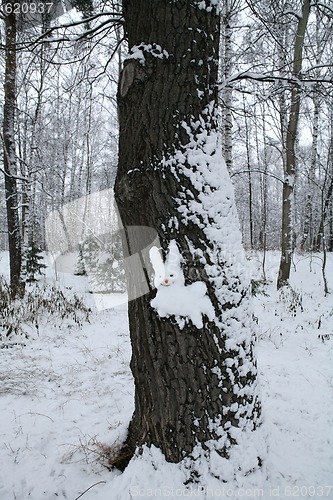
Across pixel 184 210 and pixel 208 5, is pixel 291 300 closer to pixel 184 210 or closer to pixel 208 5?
pixel 184 210

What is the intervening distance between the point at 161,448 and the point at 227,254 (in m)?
1.20

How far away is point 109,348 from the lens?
3.88m

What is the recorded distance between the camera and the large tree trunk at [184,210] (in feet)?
4.92

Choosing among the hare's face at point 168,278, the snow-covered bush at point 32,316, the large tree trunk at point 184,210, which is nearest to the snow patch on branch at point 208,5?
the large tree trunk at point 184,210

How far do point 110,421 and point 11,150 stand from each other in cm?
681

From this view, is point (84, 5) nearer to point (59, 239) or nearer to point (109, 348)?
point (109, 348)

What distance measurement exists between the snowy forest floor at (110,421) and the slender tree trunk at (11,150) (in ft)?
11.0

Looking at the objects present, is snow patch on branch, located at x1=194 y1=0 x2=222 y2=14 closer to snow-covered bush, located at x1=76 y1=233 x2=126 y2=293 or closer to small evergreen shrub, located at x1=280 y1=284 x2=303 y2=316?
small evergreen shrub, located at x1=280 y1=284 x2=303 y2=316

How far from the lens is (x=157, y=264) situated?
1.52 m

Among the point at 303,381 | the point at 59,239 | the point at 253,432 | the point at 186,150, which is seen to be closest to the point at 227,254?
the point at 186,150

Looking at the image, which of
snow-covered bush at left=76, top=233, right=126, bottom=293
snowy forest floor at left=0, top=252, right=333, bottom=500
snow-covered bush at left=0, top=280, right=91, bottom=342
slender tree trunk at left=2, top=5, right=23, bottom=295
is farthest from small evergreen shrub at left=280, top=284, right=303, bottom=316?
slender tree trunk at left=2, top=5, right=23, bottom=295

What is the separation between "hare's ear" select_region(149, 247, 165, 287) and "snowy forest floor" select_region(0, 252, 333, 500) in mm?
1023

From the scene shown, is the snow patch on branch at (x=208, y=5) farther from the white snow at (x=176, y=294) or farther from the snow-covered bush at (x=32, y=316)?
the snow-covered bush at (x=32, y=316)

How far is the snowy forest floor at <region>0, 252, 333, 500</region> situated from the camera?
59.2 inches
